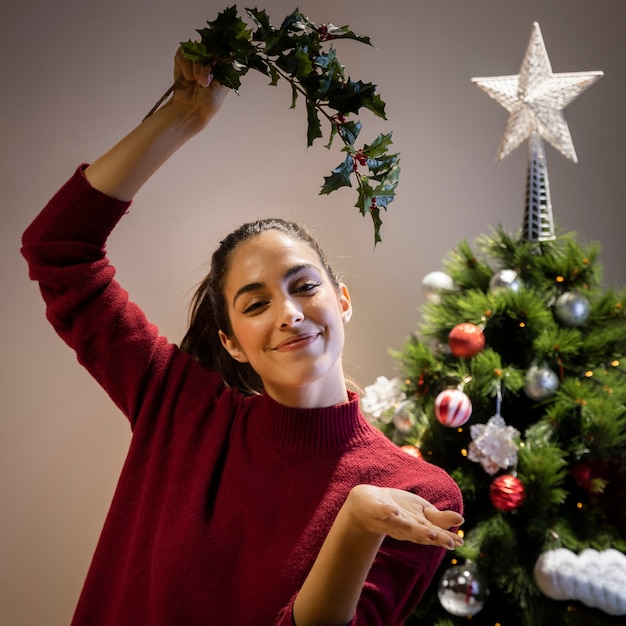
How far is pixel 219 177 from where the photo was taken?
77.4 inches

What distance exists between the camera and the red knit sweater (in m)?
1.07

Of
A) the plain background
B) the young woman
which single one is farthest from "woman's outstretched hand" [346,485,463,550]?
the plain background

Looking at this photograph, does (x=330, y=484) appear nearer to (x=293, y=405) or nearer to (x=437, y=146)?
(x=293, y=405)

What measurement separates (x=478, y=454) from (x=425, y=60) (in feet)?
3.79

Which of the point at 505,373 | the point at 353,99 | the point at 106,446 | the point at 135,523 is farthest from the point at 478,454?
the point at 106,446

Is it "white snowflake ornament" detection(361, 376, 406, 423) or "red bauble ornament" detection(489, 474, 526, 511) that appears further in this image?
"white snowflake ornament" detection(361, 376, 406, 423)

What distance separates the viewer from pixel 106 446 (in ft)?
6.22

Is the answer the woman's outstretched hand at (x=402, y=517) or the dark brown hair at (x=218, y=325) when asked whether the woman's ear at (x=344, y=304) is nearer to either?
the dark brown hair at (x=218, y=325)

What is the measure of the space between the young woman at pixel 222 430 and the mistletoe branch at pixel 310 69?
70mm

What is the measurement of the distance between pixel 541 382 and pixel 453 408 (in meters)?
0.17

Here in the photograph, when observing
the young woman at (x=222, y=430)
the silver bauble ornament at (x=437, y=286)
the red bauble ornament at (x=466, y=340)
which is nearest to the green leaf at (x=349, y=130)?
the young woman at (x=222, y=430)

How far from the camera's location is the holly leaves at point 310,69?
3.15ft

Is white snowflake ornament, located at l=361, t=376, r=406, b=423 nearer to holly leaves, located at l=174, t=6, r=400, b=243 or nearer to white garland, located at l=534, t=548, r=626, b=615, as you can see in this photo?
white garland, located at l=534, t=548, r=626, b=615

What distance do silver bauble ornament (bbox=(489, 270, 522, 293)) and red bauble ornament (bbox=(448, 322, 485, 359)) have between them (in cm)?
10
